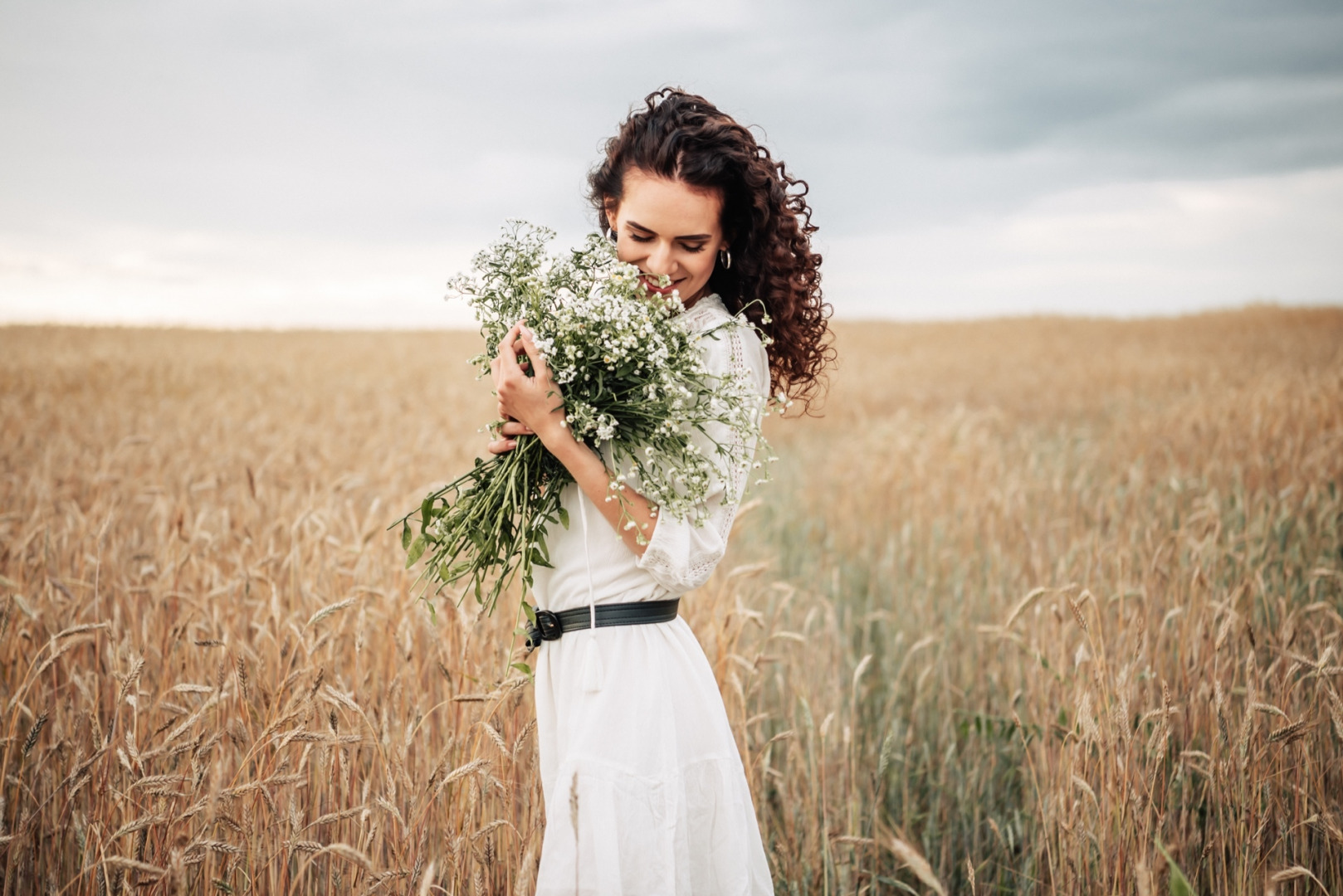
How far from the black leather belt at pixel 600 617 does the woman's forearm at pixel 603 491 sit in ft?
0.46

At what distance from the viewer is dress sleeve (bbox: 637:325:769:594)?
1.55m

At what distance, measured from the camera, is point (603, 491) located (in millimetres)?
1519

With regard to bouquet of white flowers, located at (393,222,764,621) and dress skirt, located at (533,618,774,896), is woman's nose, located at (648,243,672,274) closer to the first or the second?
→ bouquet of white flowers, located at (393,222,764,621)

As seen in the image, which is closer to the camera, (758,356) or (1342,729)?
(758,356)

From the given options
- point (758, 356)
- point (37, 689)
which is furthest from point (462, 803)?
point (37, 689)

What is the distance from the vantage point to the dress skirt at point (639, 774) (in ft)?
4.97

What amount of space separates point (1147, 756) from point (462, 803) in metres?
1.81

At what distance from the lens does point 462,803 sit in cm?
210

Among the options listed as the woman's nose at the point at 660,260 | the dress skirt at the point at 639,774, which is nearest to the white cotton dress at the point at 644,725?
the dress skirt at the point at 639,774

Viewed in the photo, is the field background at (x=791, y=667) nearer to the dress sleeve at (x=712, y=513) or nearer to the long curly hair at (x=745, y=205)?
the dress sleeve at (x=712, y=513)

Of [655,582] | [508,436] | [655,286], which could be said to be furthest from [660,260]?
[655,582]

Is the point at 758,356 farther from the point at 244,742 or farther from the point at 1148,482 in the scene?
the point at 1148,482

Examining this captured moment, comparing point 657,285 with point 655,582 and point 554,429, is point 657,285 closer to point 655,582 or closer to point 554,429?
point 554,429

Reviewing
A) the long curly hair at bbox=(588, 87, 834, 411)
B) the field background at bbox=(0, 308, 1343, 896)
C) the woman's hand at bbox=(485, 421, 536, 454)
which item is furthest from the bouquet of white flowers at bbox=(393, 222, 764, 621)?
the field background at bbox=(0, 308, 1343, 896)
